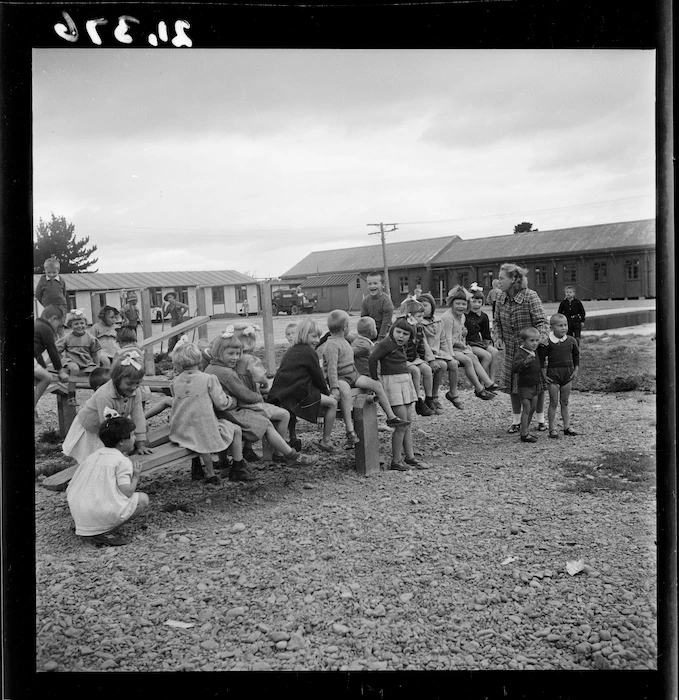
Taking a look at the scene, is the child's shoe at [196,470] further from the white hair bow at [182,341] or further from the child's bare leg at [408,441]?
the child's bare leg at [408,441]

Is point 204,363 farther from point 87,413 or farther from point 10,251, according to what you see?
point 10,251

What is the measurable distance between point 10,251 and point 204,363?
0.97 metres

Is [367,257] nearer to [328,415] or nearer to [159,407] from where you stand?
[328,415]

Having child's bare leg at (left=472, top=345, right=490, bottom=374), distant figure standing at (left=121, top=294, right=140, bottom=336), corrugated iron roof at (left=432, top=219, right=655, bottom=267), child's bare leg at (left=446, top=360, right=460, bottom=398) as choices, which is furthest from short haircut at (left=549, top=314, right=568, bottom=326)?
distant figure standing at (left=121, top=294, right=140, bottom=336)

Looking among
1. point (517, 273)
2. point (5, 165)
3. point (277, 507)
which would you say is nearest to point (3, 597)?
point (277, 507)

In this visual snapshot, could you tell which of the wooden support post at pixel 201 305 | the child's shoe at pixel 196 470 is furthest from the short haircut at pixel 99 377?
the child's shoe at pixel 196 470

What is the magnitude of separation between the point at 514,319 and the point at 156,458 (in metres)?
1.92

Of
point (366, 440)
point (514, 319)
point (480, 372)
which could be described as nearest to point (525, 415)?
point (480, 372)

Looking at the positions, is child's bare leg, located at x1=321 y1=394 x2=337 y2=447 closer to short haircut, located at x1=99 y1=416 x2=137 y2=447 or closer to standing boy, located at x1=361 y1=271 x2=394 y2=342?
standing boy, located at x1=361 y1=271 x2=394 y2=342

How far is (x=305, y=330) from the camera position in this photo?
10.2 ft

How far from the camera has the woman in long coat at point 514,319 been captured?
3186 millimetres

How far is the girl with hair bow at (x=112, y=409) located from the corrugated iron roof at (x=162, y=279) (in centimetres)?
34
